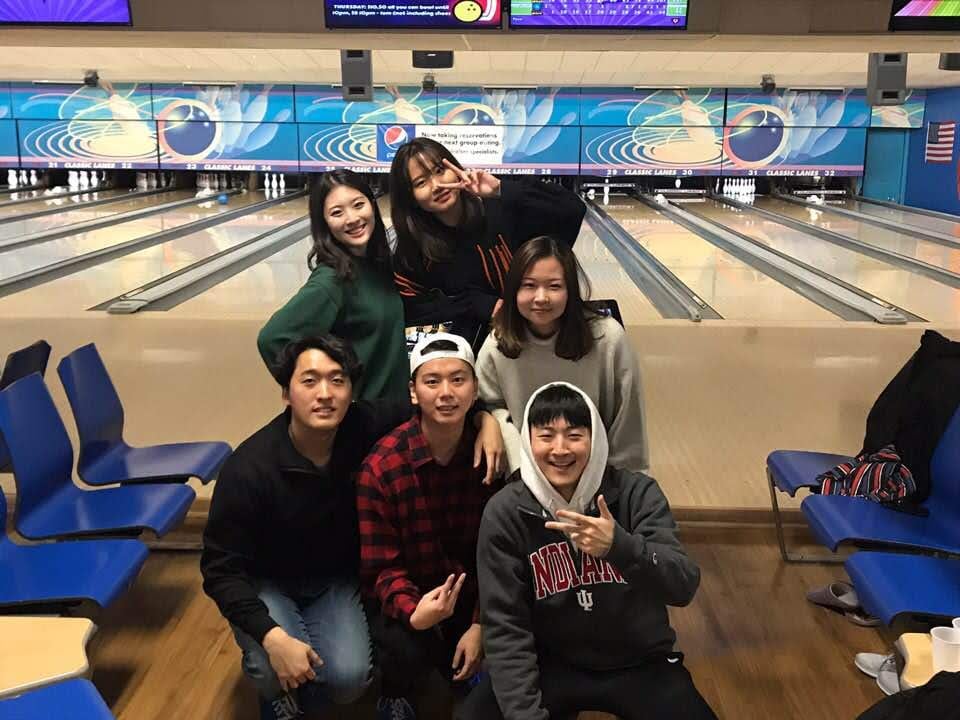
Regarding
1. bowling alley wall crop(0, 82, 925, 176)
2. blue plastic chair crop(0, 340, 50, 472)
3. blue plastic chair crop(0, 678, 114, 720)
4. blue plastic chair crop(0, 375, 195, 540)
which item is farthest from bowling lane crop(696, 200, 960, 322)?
blue plastic chair crop(0, 678, 114, 720)

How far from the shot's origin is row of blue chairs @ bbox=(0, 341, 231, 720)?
174 centimetres

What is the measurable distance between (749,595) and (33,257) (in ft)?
17.6

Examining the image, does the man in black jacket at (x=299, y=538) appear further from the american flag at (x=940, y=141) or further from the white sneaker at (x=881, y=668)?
the american flag at (x=940, y=141)

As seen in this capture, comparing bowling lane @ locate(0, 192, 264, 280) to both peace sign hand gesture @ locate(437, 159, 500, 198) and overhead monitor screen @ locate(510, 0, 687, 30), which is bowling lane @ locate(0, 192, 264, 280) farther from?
peace sign hand gesture @ locate(437, 159, 500, 198)

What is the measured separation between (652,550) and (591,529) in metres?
0.14

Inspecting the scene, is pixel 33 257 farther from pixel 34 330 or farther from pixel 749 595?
pixel 749 595

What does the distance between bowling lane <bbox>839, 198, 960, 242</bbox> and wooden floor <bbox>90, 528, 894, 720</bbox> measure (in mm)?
5941

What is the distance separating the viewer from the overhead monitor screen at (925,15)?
279 centimetres

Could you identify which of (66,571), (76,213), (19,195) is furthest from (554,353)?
(19,195)

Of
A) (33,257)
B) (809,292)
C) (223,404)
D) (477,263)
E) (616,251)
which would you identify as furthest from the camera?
(616,251)

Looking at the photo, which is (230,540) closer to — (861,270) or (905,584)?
(905,584)

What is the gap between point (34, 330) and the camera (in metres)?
3.76

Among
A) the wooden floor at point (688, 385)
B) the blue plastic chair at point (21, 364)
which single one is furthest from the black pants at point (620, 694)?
the blue plastic chair at point (21, 364)

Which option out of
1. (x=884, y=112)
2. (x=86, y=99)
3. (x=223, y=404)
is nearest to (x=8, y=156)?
(x=86, y=99)
